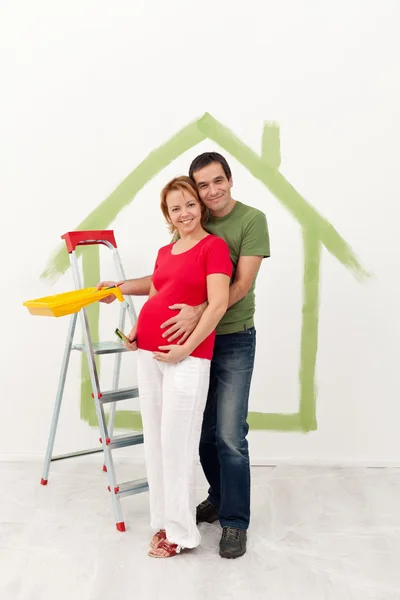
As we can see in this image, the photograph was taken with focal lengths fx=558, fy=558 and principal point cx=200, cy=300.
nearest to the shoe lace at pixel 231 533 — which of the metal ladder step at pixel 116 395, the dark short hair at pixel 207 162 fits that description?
the metal ladder step at pixel 116 395

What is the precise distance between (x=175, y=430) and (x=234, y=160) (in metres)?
1.44

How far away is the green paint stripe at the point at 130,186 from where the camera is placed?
2682 millimetres

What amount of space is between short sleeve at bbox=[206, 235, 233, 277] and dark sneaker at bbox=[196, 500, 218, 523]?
37.8 inches

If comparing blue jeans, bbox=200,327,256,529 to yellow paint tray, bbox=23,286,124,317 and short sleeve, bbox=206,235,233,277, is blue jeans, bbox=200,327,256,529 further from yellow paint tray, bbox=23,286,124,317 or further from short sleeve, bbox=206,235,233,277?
yellow paint tray, bbox=23,286,124,317

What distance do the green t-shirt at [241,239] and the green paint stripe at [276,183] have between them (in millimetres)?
848

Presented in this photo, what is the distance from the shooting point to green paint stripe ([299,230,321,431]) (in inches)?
106

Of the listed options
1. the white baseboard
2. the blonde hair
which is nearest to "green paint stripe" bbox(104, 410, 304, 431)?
the white baseboard

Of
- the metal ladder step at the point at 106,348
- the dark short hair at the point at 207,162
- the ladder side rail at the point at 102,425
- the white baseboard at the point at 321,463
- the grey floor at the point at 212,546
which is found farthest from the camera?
the white baseboard at the point at 321,463

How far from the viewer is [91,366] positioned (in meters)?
2.15

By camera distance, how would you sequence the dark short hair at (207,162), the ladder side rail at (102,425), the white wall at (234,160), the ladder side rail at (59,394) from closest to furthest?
1. the dark short hair at (207,162)
2. the ladder side rail at (102,425)
3. the ladder side rail at (59,394)
4. the white wall at (234,160)

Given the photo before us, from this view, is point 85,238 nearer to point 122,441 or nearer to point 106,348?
point 106,348

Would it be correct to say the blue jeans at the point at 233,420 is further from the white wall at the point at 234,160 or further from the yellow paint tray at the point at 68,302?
the white wall at the point at 234,160

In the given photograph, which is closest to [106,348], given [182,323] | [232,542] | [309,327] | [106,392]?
[106,392]

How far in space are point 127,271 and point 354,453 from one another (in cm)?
143
